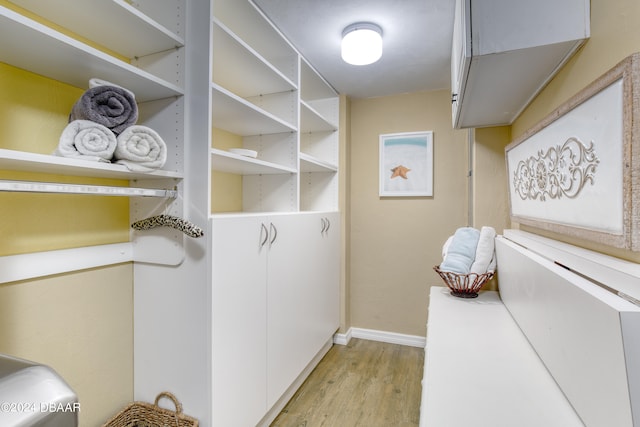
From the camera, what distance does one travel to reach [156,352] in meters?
1.48

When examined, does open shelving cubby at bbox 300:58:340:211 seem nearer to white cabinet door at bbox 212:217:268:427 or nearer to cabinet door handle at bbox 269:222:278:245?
cabinet door handle at bbox 269:222:278:245

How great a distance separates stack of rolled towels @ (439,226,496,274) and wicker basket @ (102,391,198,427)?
58.7 inches

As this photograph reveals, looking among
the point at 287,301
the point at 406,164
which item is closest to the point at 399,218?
the point at 406,164

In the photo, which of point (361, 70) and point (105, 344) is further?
point (361, 70)

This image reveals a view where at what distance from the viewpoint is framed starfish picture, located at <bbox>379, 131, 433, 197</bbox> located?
2857 millimetres

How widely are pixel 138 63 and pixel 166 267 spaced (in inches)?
38.4

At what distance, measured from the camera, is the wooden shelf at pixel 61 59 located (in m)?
0.92

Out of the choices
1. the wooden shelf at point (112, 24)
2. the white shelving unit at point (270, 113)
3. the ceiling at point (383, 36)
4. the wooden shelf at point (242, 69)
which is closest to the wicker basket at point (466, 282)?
the white shelving unit at point (270, 113)

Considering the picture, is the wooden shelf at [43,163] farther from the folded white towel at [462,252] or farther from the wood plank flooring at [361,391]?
the wood plank flooring at [361,391]

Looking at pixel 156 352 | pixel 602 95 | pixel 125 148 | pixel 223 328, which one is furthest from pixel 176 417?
pixel 602 95

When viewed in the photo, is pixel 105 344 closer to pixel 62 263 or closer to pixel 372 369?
pixel 62 263

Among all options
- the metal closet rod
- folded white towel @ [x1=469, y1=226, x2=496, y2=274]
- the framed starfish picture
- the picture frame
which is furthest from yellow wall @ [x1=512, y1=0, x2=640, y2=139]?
the framed starfish picture

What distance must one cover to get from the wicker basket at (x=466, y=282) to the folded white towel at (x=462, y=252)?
0.04 metres

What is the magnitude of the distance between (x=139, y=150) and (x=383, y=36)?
161cm
